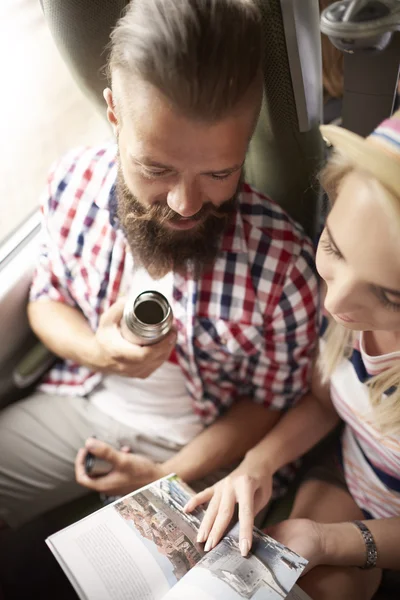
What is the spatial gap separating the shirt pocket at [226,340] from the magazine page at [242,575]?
1.17ft

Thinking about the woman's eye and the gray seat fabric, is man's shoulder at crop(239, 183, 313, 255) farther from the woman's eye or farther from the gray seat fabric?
the woman's eye

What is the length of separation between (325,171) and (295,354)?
43 centimetres

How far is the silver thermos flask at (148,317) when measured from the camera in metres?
0.92

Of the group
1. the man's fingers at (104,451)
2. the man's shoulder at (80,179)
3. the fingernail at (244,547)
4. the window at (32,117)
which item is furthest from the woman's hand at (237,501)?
the window at (32,117)

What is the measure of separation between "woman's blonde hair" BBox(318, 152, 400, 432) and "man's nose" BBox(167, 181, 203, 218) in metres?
0.19

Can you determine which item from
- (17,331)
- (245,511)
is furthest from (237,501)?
(17,331)

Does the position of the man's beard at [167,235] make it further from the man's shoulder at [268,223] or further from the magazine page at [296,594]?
the magazine page at [296,594]

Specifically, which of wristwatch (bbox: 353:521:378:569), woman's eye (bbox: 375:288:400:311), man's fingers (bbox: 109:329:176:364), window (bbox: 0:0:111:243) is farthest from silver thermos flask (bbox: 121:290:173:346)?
window (bbox: 0:0:111:243)

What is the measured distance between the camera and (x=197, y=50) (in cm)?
72

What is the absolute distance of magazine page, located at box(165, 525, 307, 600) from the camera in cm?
79

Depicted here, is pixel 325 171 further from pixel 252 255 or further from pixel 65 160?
pixel 65 160

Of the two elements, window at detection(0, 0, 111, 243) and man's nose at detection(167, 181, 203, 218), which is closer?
man's nose at detection(167, 181, 203, 218)

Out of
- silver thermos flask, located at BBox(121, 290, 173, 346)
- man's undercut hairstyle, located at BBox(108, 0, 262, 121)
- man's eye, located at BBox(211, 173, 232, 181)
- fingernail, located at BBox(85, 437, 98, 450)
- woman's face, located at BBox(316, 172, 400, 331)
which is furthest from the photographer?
fingernail, located at BBox(85, 437, 98, 450)

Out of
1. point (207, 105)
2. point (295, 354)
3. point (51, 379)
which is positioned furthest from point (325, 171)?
point (51, 379)
